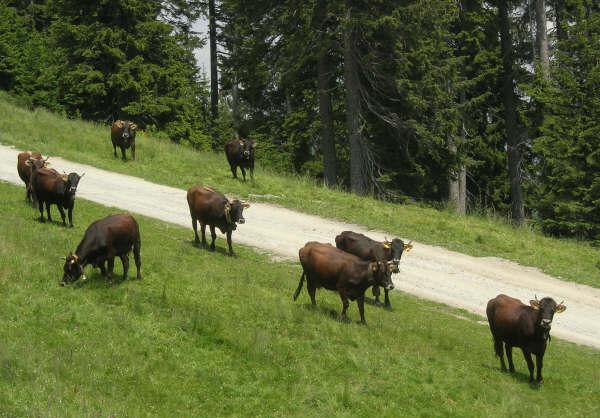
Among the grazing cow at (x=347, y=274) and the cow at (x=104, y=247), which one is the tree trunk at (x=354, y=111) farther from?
the cow at (x=104, y=247)

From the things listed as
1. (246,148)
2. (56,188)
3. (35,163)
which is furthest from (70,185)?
(246,148)

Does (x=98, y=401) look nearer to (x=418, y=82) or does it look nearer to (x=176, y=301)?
(x=176, y=301)

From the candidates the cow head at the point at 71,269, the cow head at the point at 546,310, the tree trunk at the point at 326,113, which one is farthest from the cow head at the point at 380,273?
the tree trunk at the point at 326,113

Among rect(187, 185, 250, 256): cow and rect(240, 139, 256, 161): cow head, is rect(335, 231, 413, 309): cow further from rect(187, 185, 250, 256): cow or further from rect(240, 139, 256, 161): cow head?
rect(240, 139, 256, 161): cow head

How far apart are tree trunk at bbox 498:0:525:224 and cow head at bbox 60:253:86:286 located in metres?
31.6

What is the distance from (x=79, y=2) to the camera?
142 feet

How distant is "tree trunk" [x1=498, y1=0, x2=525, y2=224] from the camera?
41.7m

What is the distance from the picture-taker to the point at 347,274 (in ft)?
48.9

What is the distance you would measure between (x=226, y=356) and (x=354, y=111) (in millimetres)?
22520

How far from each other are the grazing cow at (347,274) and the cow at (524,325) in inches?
85.6

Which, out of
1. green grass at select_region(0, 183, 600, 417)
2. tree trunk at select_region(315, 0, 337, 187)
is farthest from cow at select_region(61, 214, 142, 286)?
tree trunk at select_region(315, 0, 337, 187)

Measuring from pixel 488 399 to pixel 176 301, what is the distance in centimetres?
587

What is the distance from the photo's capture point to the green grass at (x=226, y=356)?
1112 centimetres

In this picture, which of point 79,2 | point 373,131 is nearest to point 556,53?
point 373,131
